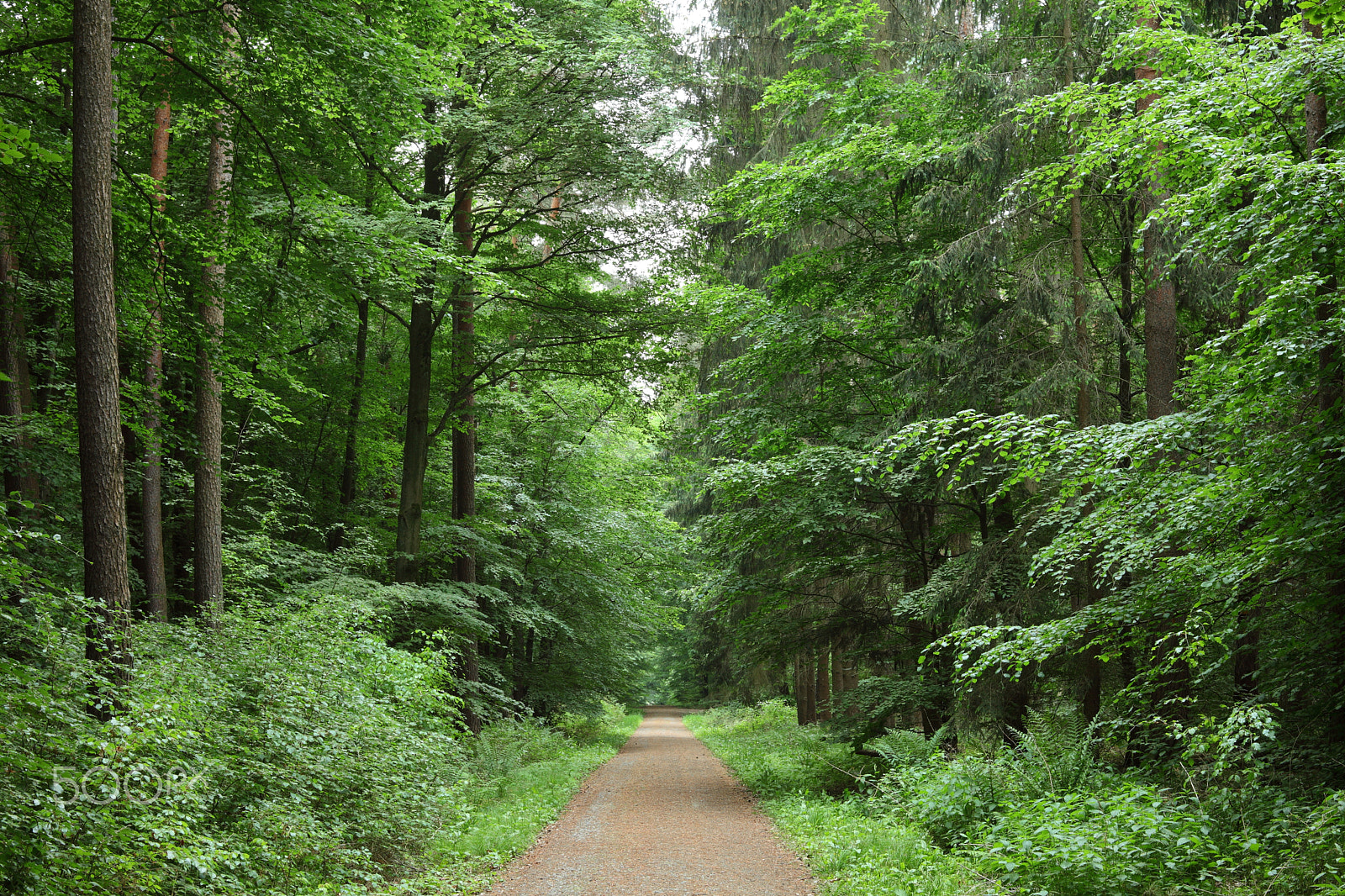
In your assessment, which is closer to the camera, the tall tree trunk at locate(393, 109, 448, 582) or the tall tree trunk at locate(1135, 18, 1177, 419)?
the tall tree trunk at locate(1135, 18, 1177, 419)

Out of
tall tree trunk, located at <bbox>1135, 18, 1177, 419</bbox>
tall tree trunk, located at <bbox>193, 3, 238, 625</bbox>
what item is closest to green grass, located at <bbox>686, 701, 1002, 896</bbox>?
tall tree trunk, located at <bbox>1135, 18, 1177, 419</bbox>

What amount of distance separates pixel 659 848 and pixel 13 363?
33.2 feet

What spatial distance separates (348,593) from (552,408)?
8.47 meters

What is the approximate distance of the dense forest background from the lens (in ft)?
18.9

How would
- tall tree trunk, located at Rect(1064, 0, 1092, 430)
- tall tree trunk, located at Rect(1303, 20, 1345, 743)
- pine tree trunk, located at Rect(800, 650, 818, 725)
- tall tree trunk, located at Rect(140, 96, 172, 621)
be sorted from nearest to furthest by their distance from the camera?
tall tree trunk, located at Rect(1303, 20, 1345, 743) < tall tree trunk, located at Rect(1064, 0, 1092, 430) < tall tree trunk, located at Rect(140, 96, 172, 621) < pine tree trunk, located at Rect(800, 650, 818, 725)

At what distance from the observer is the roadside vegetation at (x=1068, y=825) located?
5.41 m

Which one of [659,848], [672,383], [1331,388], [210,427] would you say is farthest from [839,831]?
[210,427]

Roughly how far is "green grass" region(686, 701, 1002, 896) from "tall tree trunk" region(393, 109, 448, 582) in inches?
267

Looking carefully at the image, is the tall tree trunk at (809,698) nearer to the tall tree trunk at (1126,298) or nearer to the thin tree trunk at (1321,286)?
the tall tree trunk at (1126,298)

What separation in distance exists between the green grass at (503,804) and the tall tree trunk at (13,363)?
21.7 ft

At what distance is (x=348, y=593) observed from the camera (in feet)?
38.9

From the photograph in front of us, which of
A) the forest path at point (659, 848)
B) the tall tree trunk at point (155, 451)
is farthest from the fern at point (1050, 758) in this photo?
the tall tree trunk at point (155, 451)

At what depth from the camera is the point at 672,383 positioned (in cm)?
1509

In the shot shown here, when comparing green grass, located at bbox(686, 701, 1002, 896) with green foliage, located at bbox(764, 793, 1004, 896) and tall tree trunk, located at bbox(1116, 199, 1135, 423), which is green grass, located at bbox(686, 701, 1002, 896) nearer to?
green foliage, located at bbox(764, 793, 1004, 896)
